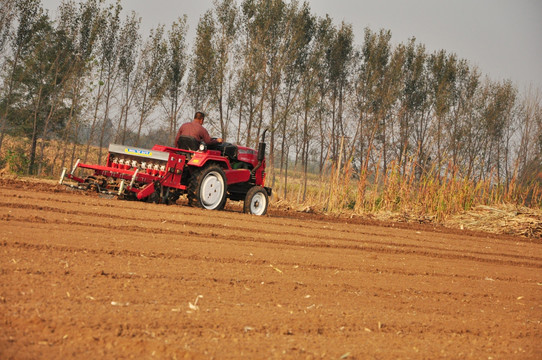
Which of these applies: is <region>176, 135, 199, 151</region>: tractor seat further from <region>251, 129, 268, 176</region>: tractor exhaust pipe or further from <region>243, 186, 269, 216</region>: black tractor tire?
<region>243, 186, 269, 216</region>: black tractor tire

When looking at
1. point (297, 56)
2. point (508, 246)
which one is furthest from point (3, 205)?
point (297, 56)

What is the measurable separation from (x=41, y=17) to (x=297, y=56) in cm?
1307

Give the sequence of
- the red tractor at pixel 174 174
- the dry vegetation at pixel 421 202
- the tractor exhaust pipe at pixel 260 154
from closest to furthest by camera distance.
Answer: the red tractor at pixel 174 174 → the tractor exhaust pipe at pixel 260 154 → the dry vegetation at pixel 421 202

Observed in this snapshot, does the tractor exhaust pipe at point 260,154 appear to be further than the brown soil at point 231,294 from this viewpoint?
Yes

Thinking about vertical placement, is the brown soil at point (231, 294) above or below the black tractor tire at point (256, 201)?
below

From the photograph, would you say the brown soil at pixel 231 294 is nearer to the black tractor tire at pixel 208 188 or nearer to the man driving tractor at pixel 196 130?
the black tractor tire at pixel 208 188

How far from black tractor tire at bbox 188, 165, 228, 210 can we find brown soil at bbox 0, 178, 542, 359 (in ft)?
5.69

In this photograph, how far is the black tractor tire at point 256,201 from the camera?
11609 mm

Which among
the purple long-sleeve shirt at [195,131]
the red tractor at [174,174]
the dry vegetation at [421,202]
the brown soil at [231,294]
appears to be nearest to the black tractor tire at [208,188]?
the red tractor at [174,174]

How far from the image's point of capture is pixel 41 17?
27125 millimetres

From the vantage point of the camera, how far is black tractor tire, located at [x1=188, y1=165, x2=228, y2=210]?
1050cm

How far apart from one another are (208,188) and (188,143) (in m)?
0.86

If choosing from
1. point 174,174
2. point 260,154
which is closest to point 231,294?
point 174,174

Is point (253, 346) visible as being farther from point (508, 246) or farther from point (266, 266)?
point (508, 246)
